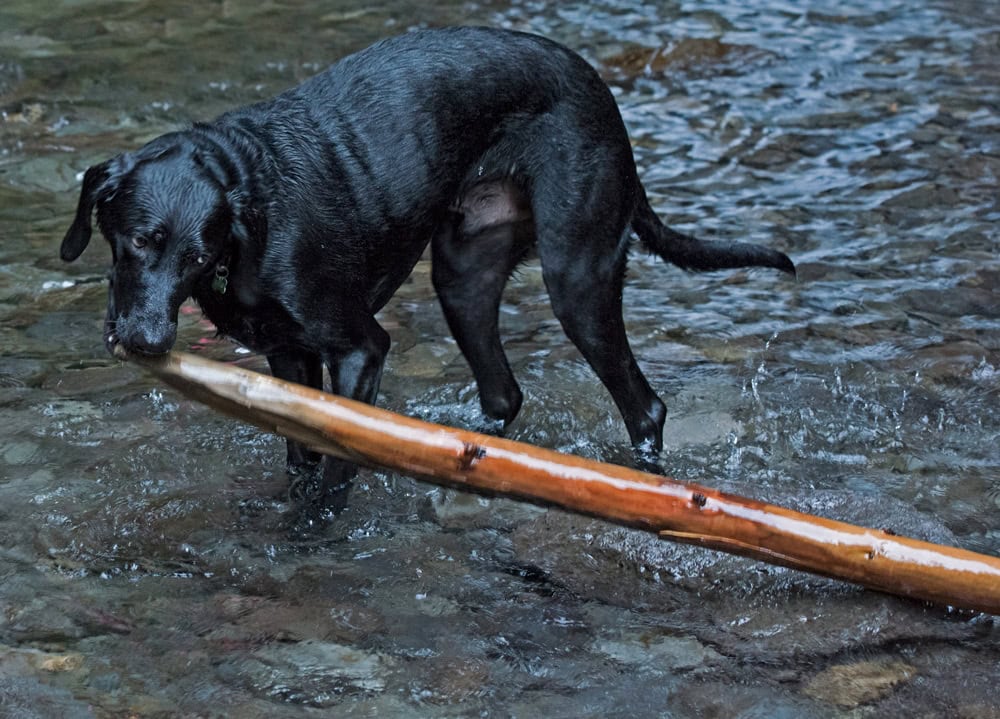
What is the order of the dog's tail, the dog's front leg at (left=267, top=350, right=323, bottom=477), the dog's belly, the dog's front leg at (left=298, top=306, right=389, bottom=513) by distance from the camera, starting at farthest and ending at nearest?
1. the dog's tail
2. the dog's belly
3. the dog's front leg at (left=267, top=350, right=323, bottom=477)
4. the dog's front leg at (left=298, top=306, right=389, bottom=513)

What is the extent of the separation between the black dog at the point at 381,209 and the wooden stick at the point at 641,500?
0.47m

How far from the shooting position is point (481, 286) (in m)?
4.50

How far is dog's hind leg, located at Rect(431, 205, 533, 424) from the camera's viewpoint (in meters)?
4.43

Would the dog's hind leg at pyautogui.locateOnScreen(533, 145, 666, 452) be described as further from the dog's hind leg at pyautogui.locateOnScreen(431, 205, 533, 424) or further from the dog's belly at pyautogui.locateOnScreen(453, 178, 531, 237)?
the dog's hind leg at pyautogui.locateOnScreen(431, 205, 533, 424)

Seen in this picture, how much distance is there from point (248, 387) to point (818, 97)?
245 inches

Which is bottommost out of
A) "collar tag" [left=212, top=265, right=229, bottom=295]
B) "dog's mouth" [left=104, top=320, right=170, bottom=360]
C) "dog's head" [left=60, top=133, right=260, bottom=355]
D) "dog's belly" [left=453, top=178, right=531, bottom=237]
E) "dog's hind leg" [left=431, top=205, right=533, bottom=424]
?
"dog's hind leg" [left=431, top=205, right=533, bottom=424]

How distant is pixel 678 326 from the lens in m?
5.58

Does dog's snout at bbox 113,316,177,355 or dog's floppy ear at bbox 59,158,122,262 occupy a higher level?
dog's floppy ear at bbox 59,158,122,262

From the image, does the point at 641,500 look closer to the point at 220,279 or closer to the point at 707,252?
the point at 220,279

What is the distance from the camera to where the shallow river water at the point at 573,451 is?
327 cm

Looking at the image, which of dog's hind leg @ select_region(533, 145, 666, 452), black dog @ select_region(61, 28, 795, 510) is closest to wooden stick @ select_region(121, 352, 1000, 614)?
black dog @ select_region(61, 28, 795, 510)

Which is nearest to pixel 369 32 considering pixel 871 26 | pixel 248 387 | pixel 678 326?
pixel 871 26

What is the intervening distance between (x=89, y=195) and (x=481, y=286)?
4.87 ft

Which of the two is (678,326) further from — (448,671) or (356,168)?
(448,671)
